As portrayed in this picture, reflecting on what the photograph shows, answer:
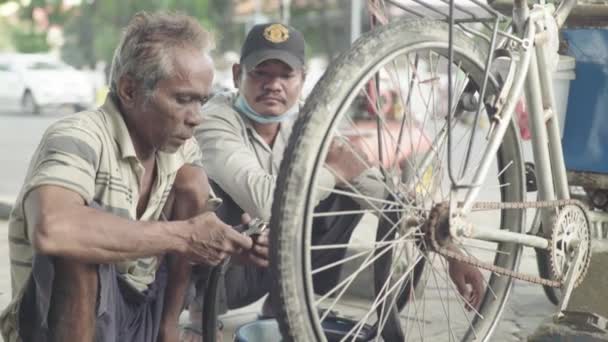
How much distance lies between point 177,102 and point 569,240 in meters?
1.24

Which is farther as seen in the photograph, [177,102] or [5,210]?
[5,210]

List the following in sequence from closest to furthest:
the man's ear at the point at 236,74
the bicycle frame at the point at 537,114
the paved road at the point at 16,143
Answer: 1. the bicycle frame at the point at 537,114
2. the man's ear at the point at 236,74
3. the paved road at the point at 16,143

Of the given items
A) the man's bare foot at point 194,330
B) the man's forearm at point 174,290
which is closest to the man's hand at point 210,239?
the man's forearm at point 174,290

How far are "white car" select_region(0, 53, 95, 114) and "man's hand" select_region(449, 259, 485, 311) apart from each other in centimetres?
2043

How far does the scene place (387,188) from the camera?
2605mm

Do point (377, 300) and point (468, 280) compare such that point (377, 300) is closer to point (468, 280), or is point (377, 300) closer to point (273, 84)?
point (468, 280)

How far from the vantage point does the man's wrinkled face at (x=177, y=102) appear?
2566 millimetres

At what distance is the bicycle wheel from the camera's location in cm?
222

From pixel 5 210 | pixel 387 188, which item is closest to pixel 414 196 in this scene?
pixel 387 188

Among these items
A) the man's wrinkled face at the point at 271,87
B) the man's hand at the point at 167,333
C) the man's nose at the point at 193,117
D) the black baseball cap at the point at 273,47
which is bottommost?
the man's hand at the point at 167,333

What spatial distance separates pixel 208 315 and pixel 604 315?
5.09ft

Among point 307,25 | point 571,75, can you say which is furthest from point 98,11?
point 571,75

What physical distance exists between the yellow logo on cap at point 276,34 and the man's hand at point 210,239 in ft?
3.62

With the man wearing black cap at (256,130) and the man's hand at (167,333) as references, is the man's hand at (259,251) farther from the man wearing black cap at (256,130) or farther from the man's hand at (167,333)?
the man wearing black cap at (256,130)
